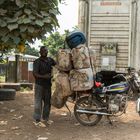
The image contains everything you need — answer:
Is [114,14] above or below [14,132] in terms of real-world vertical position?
→ above

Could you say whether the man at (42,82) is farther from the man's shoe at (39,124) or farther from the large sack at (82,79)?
the large sack at (82,79)

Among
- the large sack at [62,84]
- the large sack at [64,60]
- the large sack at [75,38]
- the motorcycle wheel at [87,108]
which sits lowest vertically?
the motorcycle wheel at [87,108]

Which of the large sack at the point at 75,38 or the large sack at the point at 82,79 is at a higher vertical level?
the large sack at the point at 75,38

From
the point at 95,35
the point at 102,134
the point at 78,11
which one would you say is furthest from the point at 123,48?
the point at 102,134

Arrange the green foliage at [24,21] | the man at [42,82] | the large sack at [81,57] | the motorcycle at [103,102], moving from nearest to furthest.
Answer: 1. the green foliage at [24,21]
2. the large sack at [81,57]
3. the man at [42,82]
4. the motorcycle at [103,102]

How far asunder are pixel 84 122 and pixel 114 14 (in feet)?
14.2

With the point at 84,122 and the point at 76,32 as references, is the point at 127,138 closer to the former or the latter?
the point at 84,122

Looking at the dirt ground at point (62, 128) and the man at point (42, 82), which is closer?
the dirt ground at point (62, 128)

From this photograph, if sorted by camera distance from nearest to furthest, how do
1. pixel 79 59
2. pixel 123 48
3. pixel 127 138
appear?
pixel 127 138 → pixel 79 59 → pixel 123 48

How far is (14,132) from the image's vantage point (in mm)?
8164

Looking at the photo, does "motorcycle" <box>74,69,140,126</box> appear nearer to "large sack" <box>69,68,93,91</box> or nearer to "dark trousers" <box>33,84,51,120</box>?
"large sack" <box>69,68,93,91</box>

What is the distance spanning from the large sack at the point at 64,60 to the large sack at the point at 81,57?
0.34 feet

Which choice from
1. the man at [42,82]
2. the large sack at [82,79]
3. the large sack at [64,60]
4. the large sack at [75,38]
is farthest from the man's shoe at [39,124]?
the large sack at [75,38]

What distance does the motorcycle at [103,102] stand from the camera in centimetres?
883
